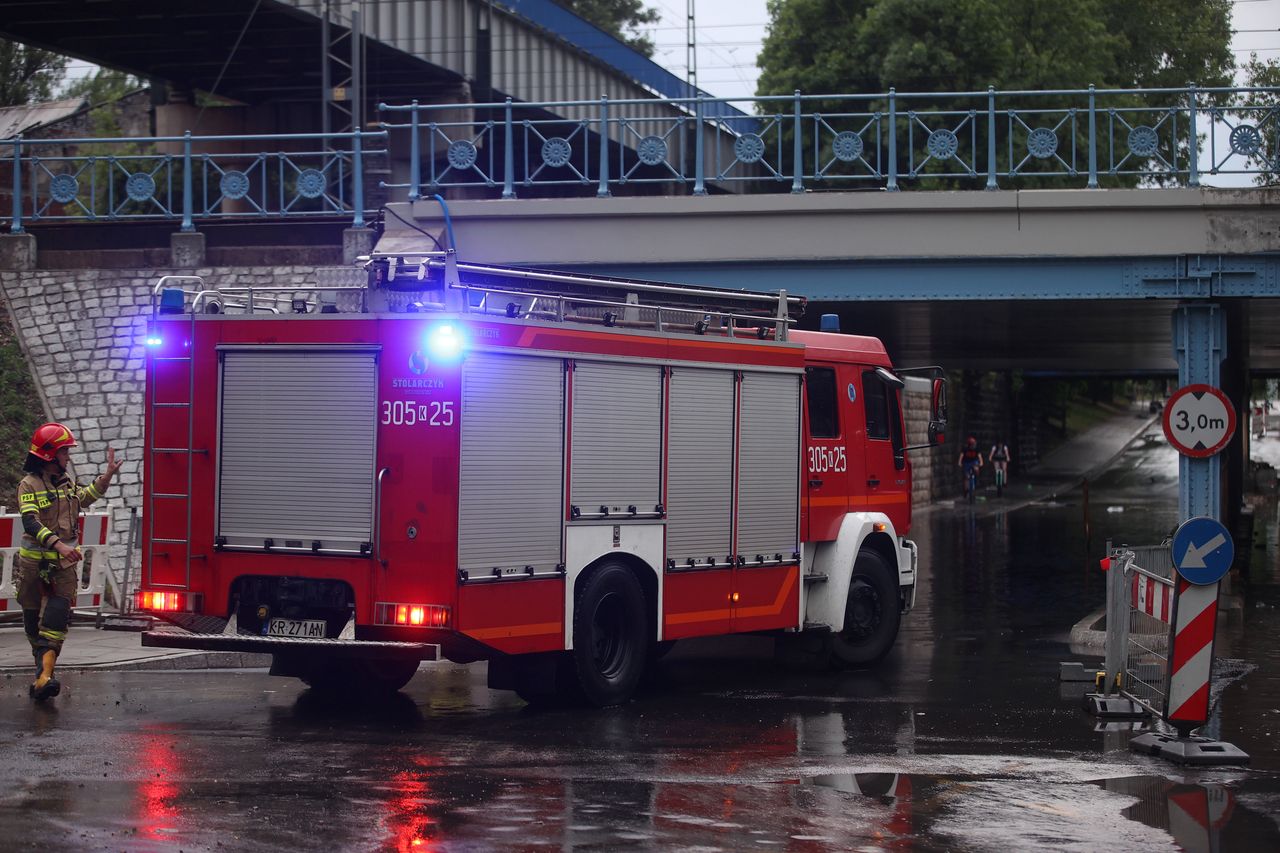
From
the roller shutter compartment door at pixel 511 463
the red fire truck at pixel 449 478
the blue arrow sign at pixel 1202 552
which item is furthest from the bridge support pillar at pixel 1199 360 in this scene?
the roller shutter compartment door at pixel 511 463

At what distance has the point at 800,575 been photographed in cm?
1336

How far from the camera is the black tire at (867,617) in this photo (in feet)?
46.1

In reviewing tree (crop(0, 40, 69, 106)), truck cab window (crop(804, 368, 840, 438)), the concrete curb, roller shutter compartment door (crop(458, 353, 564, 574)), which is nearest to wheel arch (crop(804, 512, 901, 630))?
truck cab window (crop(804, 368, 840, 438))

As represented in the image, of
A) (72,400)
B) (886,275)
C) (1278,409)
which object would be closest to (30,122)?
(72,400)

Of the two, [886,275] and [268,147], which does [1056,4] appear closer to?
[268,147]

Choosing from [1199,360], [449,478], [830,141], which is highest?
[830,141]

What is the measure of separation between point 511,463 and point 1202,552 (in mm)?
4413

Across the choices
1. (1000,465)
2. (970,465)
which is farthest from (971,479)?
(1000,465)

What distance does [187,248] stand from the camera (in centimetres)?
2023

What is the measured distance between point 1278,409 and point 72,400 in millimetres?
119060

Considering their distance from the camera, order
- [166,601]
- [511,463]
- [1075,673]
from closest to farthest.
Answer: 1. [511,463]
2. [166,601]
3. [1075,673]

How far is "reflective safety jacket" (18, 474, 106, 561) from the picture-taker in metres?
11.4

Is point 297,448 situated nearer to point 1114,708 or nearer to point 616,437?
point 616,437

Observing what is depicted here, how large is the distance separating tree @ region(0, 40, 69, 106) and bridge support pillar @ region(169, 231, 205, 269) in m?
43.9
